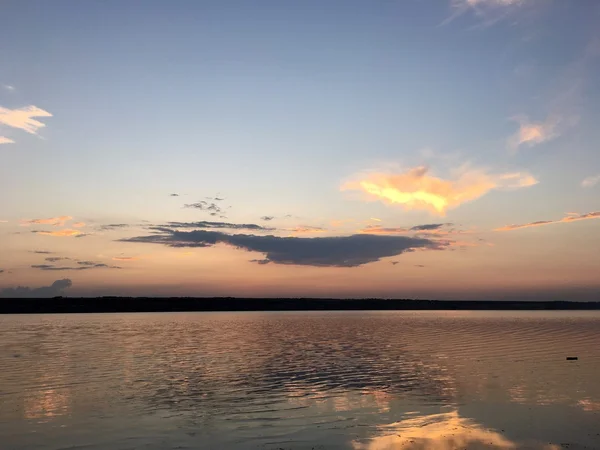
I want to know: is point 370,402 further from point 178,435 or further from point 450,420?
point 178,435

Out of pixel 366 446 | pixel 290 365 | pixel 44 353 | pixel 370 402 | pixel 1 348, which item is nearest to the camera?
pixel 366 446

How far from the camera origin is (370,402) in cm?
2541

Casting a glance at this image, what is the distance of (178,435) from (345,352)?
31359 millimetres

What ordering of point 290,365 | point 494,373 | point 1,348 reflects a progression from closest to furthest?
point 494,373
point 290,365
point 1,348

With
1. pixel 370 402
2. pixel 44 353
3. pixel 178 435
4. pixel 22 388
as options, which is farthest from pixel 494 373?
pixel 44 353

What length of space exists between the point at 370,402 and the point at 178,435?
9.91 m

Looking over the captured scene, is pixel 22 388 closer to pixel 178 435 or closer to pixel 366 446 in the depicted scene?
pixel 178 435

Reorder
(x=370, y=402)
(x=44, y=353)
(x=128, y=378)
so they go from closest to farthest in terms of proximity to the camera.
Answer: (x=370, y=402) < (x=128, y=378) < (x=44, y=353)

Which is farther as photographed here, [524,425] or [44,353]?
[44,353]

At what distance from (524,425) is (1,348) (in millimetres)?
51000

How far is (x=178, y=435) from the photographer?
64.2 ft

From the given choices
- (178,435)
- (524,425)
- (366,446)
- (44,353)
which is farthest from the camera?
(44,353)

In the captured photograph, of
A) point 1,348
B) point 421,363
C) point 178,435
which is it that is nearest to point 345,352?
point 421,363

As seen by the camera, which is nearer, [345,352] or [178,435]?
[178,435]
